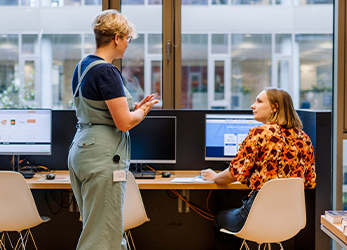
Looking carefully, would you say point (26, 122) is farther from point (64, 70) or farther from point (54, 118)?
point (64, 70)

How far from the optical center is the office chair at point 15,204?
198 centimetres

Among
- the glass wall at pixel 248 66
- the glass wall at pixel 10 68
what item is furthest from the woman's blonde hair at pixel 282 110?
the glass wall at pixel 10 68

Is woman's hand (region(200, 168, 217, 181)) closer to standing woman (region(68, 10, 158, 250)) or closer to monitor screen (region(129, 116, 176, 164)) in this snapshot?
monitor screen (region(129, 116, 176, 164))

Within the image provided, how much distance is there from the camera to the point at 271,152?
1806mm

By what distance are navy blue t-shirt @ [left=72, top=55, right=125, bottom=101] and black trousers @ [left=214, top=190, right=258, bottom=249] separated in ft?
3.24

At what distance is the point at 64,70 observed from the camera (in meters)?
6.07

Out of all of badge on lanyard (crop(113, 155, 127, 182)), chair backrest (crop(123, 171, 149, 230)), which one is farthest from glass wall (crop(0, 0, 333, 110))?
badge on lanyard (crop(113, 155, 127, 182))

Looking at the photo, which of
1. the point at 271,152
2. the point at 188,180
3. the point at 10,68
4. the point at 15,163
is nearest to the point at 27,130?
the point at 15,163

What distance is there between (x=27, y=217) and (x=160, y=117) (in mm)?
1149

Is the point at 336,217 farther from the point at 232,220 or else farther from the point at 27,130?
the point at 27,130

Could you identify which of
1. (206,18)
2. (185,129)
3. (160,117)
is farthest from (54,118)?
(206,18)

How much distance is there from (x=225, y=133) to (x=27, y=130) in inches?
61.0

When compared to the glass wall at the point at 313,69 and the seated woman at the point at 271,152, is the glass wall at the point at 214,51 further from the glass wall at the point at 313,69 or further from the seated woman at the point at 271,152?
the seated woman at the point at 271,152

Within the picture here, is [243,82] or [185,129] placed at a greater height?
[243,82]
